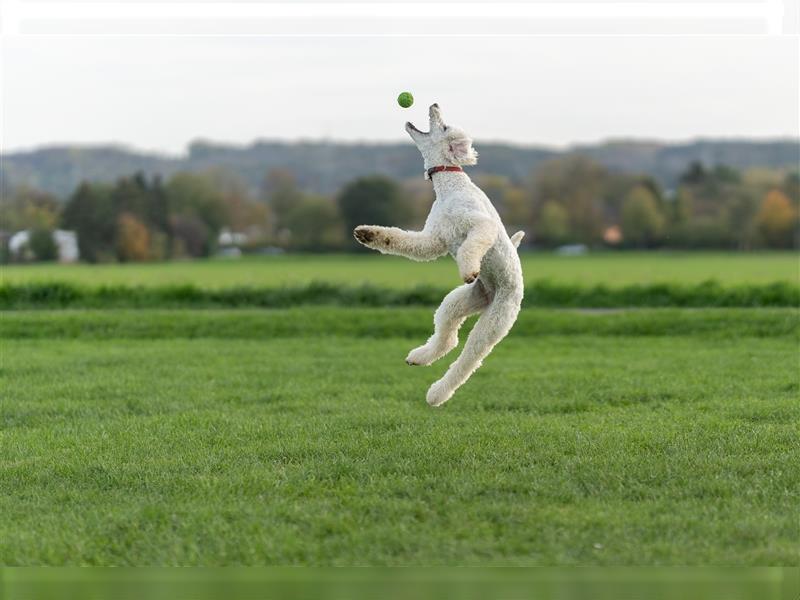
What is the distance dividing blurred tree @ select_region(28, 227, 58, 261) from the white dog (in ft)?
71.0

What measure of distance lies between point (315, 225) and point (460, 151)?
2356 centimetres

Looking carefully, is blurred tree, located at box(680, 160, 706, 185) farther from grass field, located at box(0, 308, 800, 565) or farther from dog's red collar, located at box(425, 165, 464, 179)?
dog's red collar, located at box(425, 165, 464, 179)

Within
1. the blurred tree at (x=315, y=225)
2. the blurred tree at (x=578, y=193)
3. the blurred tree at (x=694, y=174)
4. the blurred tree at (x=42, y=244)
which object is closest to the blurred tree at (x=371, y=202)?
the blurred tree at (x=315, y=225)

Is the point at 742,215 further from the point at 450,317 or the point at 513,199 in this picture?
the point at 450,317

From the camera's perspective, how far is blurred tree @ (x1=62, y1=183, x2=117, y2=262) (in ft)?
88.2

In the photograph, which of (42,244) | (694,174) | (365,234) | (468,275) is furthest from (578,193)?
(365,234)

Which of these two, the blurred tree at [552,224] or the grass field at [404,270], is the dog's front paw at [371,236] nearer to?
the grass field at [404,270]

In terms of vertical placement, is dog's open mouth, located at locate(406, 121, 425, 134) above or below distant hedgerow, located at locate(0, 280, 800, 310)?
A: above

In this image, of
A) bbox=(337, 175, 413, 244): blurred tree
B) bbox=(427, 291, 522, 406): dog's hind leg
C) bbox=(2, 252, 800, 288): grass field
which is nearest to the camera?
bbox=(427, 291, 522, 406): dog's hind leg

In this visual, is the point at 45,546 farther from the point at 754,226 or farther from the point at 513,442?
the point at 754,226

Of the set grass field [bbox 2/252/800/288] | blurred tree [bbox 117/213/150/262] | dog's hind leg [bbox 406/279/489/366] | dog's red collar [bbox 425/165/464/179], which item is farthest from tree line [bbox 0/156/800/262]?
dog's red collar [bbox 425/165/464/179]

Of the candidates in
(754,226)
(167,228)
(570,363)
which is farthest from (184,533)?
(754,226)

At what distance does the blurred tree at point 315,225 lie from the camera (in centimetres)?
2875

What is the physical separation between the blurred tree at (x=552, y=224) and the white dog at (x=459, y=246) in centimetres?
2666
